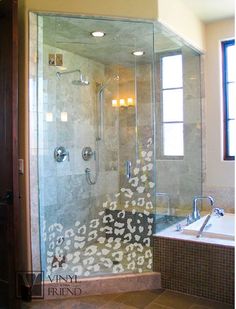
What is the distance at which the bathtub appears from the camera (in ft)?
8.88

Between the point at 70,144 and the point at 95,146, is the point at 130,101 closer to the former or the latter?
the point at 95,146

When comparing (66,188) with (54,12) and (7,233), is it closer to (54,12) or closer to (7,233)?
(7,233)

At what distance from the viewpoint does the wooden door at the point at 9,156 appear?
2.25m

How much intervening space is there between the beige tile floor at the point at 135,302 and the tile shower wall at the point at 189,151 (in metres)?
1.46

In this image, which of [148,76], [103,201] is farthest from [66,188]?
[148,76]

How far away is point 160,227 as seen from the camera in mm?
3049

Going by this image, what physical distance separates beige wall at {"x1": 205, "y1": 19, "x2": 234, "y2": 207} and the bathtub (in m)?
0.49

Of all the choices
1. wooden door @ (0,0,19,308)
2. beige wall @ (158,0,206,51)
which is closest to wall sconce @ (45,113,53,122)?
wooden door @ (0,0,19,308)

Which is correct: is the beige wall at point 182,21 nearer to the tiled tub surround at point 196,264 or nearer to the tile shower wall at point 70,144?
the tile shower wall at point 70,144

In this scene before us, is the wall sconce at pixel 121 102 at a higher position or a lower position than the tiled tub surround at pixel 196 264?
higher

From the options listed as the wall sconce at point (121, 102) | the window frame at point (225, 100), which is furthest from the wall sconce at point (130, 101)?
the window frame at point (225, 100)

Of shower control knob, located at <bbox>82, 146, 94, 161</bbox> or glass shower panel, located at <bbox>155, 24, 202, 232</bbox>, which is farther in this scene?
glass shower panel, located at <bbox>155, 24, 202, 232</bbox>

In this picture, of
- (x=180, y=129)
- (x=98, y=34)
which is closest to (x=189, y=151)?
(x=180, y=129)

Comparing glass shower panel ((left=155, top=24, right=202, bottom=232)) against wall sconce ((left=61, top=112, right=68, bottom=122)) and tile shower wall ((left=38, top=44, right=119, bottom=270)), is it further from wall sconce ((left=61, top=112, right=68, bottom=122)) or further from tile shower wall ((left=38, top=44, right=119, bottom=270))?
wall sconce ((left=61, top=112, right=68, bottom=122))
